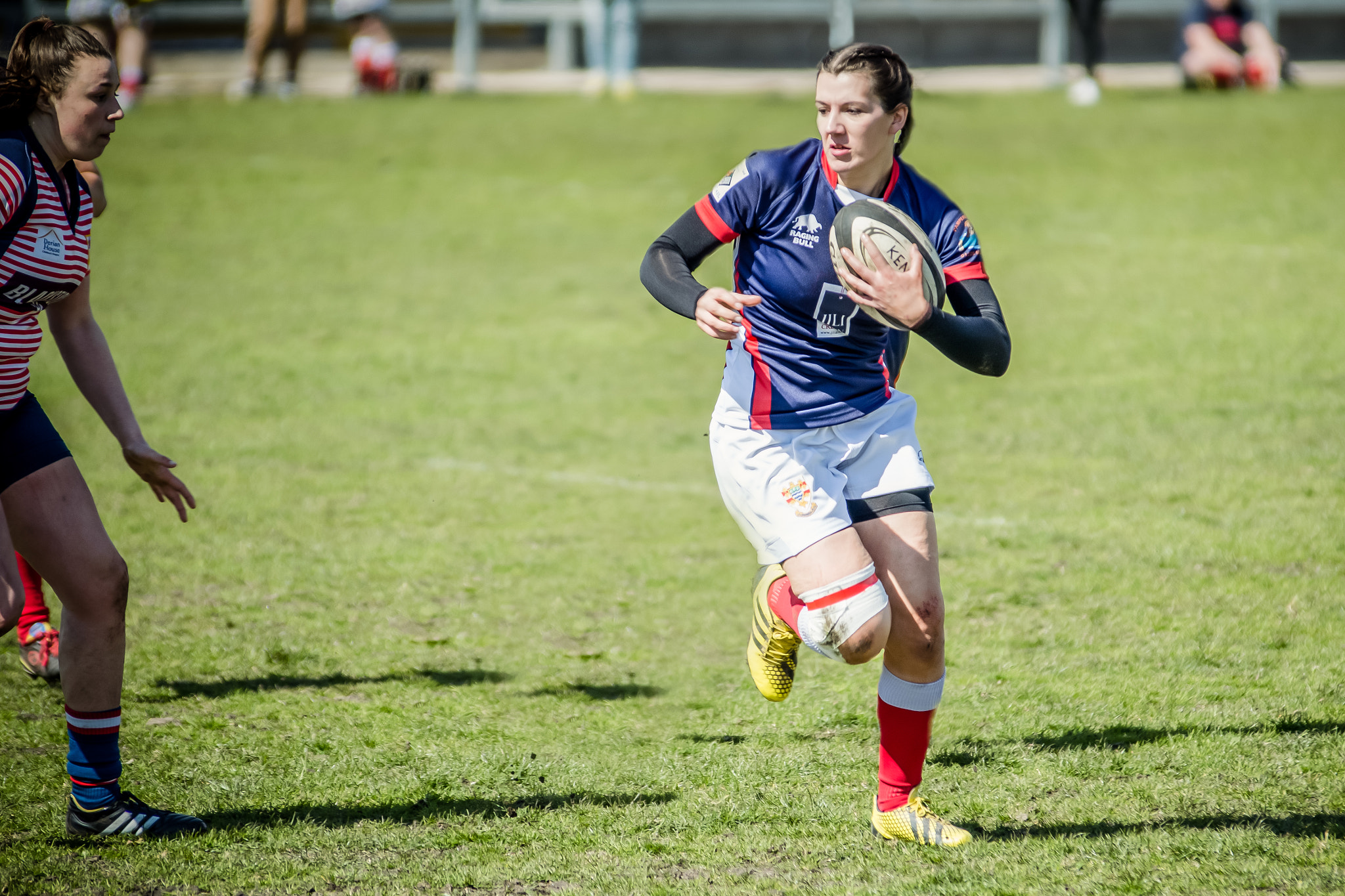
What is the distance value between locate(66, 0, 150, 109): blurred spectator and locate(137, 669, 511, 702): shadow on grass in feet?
56.7

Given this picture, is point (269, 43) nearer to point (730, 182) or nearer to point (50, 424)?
point (50, 424)

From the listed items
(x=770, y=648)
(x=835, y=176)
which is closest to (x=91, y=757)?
(x=770, y=648)

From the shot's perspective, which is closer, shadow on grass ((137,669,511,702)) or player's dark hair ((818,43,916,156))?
player's dark hair ((818,43,916,156))

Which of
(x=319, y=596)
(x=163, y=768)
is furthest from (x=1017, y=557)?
(x=163, y=768)

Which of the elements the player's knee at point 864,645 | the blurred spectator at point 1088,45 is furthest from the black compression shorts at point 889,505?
the blurred spectator at point 1088,45

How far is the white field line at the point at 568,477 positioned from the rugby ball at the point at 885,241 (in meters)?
4.65

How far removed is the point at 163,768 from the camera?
16.4ft

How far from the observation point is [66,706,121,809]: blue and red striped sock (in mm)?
4410

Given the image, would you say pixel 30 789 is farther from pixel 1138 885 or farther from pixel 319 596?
pixel 1138 885

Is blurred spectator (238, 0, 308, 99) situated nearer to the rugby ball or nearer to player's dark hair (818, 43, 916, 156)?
player's dark hair (818, 43, 916, 156)

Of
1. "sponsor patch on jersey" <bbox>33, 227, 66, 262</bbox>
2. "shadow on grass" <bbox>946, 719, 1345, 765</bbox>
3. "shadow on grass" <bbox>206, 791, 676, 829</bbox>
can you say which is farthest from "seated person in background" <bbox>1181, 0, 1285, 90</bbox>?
"sponsor patch on jersey" <bbox>33, 227, 66, 262</bbox>

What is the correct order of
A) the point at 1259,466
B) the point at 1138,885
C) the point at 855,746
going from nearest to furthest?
1. the point at 1138,885
2. the point at 855,746
3. the point at 1259,466

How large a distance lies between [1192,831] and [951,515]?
12.5 feet

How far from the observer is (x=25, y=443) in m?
4.34
